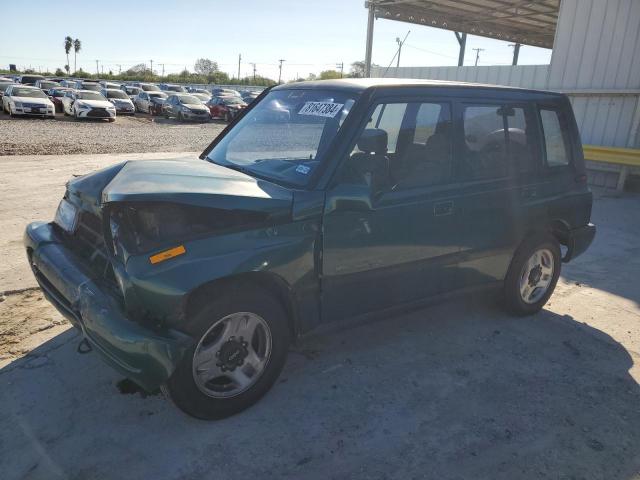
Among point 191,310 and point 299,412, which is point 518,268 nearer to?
point 299,412

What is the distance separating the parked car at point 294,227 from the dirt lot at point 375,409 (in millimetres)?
312

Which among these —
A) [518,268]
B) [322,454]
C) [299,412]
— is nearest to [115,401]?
[299,412]

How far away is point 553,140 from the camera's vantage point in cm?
434

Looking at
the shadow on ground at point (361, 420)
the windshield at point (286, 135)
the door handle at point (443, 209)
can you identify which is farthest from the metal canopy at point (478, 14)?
the shadow on ground at point (361, 420)

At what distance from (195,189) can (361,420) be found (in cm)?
166

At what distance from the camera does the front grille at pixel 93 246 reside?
2908mm

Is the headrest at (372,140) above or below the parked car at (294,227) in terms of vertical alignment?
above

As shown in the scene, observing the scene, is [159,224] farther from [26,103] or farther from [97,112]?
[26,103]

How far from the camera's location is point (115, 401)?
3025 mm

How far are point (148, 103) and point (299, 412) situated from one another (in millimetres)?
30512

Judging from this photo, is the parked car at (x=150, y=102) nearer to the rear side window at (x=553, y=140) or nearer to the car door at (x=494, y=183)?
the rear side window at (x=553, y=140)

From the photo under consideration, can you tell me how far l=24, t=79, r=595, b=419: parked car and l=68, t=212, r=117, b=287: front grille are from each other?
0.01 metres

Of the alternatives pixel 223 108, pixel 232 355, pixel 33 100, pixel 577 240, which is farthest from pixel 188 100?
pixel 232 355

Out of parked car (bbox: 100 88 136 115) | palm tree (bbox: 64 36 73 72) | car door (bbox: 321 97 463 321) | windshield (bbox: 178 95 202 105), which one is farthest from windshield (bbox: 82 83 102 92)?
palm tree (bbox: 64 36 73 72)
